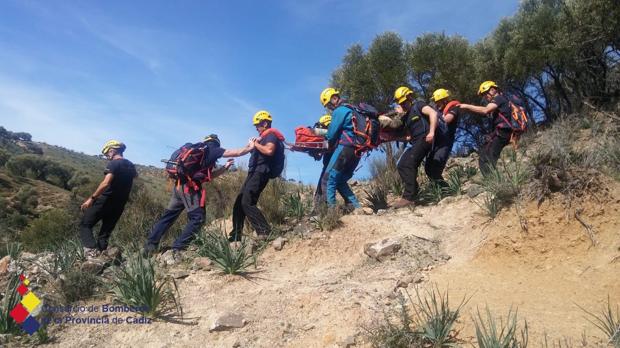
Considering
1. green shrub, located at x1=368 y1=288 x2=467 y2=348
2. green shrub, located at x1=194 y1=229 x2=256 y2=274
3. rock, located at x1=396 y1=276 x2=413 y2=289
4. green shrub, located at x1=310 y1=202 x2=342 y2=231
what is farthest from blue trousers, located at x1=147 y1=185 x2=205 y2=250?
green shrub, located at x1=368 y1=288 x2=467 y2=348

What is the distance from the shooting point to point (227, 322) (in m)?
3.67

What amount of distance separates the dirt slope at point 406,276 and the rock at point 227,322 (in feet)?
0.18

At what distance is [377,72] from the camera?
632 inches

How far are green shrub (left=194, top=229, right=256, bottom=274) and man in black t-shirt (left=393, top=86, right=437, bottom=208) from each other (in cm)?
238

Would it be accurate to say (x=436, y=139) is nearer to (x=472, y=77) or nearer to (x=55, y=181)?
(x=472, y=77)

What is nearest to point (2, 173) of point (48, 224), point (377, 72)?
point (48, 224)

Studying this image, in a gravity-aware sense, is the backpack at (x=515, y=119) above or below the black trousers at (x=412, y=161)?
above

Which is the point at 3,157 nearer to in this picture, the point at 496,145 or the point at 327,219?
the point at 327,219

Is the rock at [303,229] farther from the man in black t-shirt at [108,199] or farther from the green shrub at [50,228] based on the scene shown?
the green shrub at [50,228]

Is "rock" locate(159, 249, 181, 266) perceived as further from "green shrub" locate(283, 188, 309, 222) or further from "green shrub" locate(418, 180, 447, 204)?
"green shrub" locate(418, 180, 447, 204)

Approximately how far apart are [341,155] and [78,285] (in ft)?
11.1

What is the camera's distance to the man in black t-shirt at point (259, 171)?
18.2 feet

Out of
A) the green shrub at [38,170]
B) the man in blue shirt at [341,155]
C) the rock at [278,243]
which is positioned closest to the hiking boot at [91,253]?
the rock at [278,243]

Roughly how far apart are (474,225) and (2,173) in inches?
1356
